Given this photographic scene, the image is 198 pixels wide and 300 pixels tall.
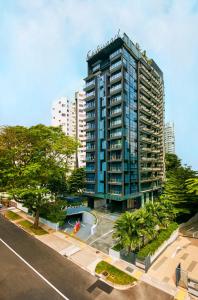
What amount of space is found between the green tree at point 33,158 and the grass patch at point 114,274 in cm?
1683

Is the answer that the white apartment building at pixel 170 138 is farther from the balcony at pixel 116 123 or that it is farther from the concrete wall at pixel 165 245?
the concrete wall at pixel 165 245

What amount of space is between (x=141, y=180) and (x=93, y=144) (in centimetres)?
1759

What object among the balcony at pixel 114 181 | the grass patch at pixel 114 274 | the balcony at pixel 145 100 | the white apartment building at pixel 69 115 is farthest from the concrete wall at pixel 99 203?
the white apartment building at pixel 69 115

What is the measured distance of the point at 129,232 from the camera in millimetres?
26578

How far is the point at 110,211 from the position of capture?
51625 millimetres

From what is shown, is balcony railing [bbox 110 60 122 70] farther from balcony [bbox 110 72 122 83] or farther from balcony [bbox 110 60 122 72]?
balcony [bbox 110 72 122 83]

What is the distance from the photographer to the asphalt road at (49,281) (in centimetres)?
2044

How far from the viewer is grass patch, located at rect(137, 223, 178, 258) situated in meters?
26.5

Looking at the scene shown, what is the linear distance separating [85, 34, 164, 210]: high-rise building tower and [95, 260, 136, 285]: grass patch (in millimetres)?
23231

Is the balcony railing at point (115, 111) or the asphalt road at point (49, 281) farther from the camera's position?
the balcony railing at point (115, 111)

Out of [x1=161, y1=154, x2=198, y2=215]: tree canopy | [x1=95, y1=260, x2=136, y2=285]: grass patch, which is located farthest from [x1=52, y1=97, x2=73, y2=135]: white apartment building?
[x1=95, y1=260, x2=136, y2=285]: grass patch

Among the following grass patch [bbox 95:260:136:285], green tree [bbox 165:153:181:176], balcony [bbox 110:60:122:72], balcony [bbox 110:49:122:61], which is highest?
balcony [bbox 110:49:122:61]

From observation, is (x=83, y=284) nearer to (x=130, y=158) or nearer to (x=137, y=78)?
(x=130, y=158)

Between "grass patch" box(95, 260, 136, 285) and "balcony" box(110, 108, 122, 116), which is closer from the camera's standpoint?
"grass patch" box(95, 260, 136, 285)
